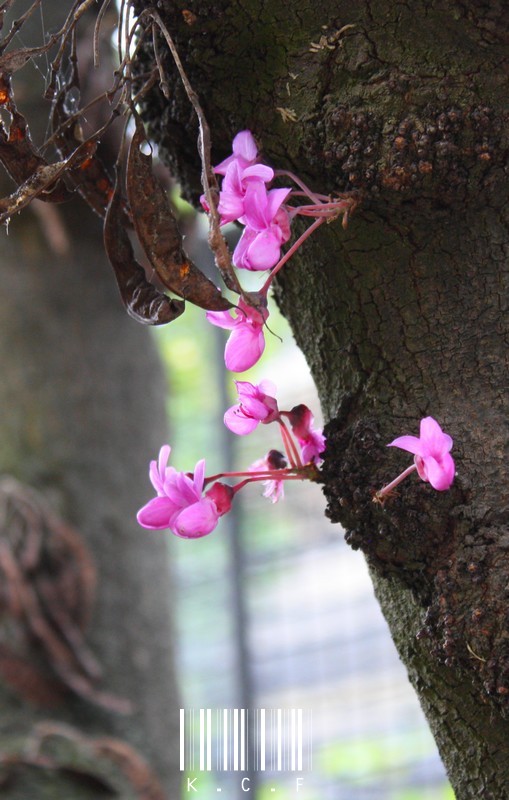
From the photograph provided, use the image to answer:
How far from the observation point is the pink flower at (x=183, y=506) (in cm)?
72

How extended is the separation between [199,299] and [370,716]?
3672mm

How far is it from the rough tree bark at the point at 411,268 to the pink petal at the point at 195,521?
10cm

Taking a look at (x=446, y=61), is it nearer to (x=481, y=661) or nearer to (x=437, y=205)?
(x=437, y=205)

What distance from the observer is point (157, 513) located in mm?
731

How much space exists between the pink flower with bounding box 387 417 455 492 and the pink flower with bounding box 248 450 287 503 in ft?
0.54

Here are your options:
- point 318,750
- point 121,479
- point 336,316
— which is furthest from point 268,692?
point 336,316

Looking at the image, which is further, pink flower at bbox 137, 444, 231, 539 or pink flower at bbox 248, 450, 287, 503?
pink flower at bbox 248, 450, 287, 503

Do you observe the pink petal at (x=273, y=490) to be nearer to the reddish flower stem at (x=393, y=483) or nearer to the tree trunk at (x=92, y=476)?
the reddish flower stem at (x=393, y=483)

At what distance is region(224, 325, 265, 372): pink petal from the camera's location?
2.31 ft

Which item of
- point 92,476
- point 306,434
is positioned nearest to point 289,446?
point 306,434

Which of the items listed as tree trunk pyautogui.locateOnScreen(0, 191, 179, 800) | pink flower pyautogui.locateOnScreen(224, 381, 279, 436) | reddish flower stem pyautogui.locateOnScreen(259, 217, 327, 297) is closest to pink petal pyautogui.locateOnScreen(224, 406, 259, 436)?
pink flower pyautogui.locateOnScreen(224, 381, 279, 436)

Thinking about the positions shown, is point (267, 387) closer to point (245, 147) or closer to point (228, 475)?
point (228, 475)

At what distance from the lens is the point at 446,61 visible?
74cm

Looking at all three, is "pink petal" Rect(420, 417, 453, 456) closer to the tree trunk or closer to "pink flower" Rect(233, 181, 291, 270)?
"pink flower" Rect(233, 181, 291, 270)
